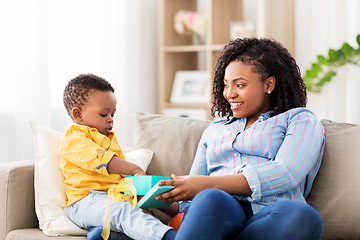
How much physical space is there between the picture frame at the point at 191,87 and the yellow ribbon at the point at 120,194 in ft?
6.39

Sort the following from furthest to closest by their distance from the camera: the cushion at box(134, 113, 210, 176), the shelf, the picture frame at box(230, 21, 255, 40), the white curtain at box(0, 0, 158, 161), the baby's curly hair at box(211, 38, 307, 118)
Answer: the shelf, the picture frame at box(230, 21, 255, 40), the white curtain at box(0, 0, 158, 161), the cushion at box(134, 113, 210, 176), the baby's curly hair at box(211, 38, 307, 118)

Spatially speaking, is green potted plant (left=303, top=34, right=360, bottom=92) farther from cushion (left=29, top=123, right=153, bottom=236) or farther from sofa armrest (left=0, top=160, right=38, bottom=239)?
sofa armrest (left=0, top=160, right=38, bottom=239)

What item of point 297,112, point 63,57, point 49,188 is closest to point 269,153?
point 297,112

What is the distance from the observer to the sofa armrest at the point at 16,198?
66.4 inches

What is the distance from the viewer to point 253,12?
144 inches

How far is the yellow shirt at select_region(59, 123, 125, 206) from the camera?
64.6 inches

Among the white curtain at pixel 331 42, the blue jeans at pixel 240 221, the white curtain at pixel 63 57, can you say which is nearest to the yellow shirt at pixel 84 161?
the blue jeans at pixel 240 221

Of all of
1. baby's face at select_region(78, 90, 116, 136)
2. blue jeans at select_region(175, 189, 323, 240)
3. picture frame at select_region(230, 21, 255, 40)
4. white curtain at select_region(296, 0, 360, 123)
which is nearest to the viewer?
blue jeans at select_region(175, 189, 323, 240)

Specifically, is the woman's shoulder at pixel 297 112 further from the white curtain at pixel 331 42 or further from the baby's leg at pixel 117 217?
the white curtain at pixel 331 42

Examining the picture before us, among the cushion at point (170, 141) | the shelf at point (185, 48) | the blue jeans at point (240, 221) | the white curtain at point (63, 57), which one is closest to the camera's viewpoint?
the blue jeans at point (240, 221)

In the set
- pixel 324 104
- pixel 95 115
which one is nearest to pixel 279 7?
pixel 324 104

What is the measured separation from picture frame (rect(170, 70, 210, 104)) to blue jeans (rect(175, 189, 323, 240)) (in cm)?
219

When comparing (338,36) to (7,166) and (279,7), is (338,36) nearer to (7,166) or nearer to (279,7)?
(279,7)

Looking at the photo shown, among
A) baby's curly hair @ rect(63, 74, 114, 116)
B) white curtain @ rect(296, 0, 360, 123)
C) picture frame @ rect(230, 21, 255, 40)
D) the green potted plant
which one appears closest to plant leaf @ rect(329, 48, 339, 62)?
the green potted plant
